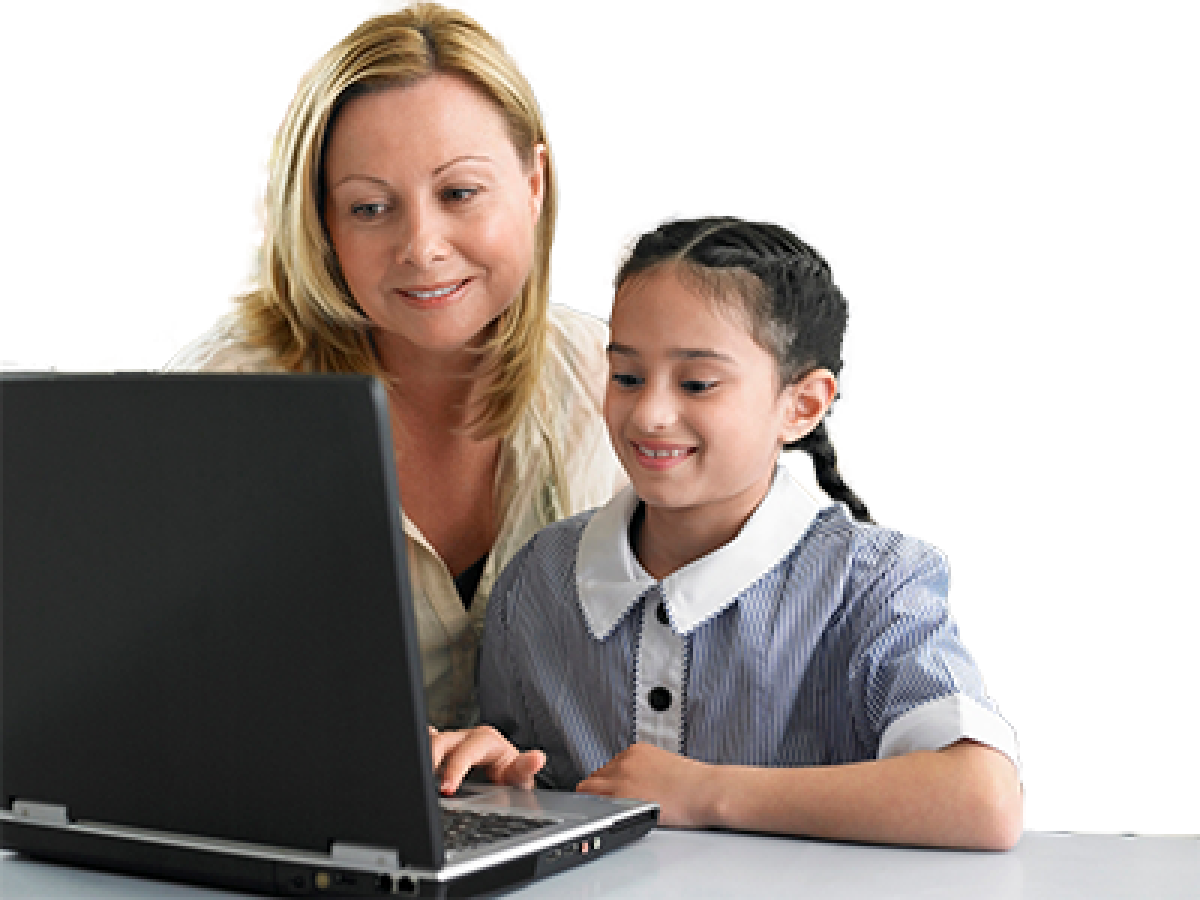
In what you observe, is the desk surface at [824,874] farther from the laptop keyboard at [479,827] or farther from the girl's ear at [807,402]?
the girl's ear at [807,402]

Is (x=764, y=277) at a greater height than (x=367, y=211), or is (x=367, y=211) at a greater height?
(x=367, y=211)

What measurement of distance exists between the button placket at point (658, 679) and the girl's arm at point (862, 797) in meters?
0.26

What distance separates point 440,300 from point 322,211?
0.23 metres

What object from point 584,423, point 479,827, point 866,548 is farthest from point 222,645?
point 584,423

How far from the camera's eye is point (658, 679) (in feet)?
5.35

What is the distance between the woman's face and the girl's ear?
1.93 feet

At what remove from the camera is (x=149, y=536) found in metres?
1.04

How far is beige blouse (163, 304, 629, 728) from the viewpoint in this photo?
209 centimetres

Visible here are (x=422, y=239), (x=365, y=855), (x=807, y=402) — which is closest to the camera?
(x=365, y=855)

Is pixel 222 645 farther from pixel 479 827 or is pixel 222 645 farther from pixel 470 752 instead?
pixel 470 752

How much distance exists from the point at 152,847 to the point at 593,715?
2.14ft

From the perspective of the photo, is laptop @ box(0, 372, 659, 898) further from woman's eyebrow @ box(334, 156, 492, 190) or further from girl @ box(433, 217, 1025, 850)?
woman's eyebrow @ box(334, 156, 492, 190)

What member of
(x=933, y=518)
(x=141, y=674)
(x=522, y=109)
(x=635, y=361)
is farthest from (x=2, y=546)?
(x=933, y=518)

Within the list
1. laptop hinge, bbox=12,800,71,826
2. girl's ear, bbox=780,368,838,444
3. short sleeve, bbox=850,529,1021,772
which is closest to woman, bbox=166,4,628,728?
girl's ear, bbox=780,368,838,444
